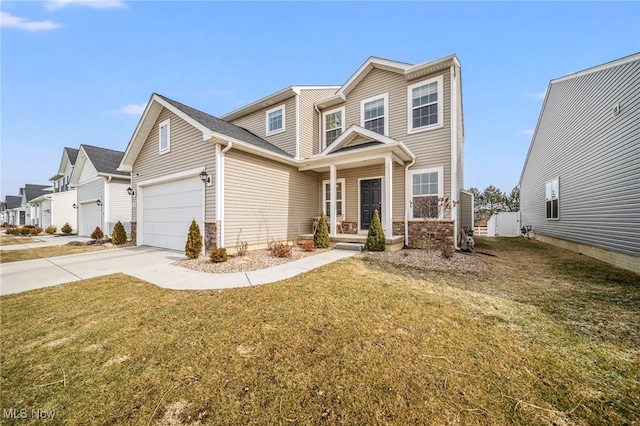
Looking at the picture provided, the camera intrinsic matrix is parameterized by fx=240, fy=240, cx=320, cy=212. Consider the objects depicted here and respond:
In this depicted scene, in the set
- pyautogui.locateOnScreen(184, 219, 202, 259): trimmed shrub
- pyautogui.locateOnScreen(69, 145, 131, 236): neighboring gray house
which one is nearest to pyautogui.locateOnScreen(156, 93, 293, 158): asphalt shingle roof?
pyautogui.locateOnScreen(184, 219, 202, 259): trimmed shrub

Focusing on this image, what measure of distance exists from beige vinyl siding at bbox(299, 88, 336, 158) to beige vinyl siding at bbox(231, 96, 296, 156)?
0.36 metres

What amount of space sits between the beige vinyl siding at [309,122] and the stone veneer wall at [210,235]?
5.06m

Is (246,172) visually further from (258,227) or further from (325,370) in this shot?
(325,370)

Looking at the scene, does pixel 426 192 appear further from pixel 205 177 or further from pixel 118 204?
pixel 118 204

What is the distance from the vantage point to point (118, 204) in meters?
15.0

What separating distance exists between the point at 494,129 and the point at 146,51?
21.8 metres

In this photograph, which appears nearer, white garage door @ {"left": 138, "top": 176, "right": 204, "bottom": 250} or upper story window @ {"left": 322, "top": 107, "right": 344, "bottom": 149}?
white garage door @ {"left": 138, "top": 176, "right": 204, "bottom": 250}

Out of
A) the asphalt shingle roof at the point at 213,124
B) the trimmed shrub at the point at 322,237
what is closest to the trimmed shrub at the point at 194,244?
the asphalt shingle roof at the point at 213,124

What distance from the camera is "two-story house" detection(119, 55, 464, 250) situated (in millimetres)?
7938

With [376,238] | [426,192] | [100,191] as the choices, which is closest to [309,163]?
[376,238]

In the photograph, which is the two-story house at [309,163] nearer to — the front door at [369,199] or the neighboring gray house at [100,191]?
the front door at [369,199]

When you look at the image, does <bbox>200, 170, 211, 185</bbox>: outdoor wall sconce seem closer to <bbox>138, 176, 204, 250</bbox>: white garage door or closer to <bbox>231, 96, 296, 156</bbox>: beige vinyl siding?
<bbox>138, 176, 204, 250</bbox>: white garage door

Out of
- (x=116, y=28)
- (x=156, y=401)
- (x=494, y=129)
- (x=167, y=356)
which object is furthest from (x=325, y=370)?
(x=494, y=129)

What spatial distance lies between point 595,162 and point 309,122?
407 inches
